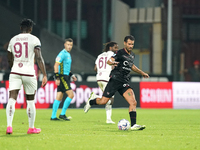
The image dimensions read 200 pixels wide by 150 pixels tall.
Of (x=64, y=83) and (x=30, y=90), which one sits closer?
(x=30, y=90)

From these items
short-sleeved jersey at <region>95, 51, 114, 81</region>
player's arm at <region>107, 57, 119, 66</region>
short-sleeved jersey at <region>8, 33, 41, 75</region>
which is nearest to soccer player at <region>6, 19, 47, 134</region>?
short-sleeved jersey at <region>8, 33, 41, 75</region>

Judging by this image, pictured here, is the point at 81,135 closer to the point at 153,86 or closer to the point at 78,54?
the point at 153,86

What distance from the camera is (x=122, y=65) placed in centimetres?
925

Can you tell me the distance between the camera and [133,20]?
1171 inches

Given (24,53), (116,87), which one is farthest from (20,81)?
(116,87)

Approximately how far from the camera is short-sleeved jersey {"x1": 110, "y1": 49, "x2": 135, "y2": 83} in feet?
30.0

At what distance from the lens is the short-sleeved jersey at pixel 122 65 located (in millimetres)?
9156

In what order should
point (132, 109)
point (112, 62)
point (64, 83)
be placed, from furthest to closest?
point (64, 83)
point (132, 109)
point (112, 62)

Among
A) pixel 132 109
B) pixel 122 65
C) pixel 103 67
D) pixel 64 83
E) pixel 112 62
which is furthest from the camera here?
pixel 64 83

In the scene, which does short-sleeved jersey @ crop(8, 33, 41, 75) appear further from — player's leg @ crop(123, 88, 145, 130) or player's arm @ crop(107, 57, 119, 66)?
player's leg @ crop(123, 88, 145, 130)

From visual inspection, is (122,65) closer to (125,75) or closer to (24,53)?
(125,75)

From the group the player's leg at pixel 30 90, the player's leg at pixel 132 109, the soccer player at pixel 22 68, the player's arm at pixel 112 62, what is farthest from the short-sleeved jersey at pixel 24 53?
the player's leg at pixel 132 109

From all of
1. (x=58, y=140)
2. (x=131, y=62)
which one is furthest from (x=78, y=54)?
(x=58, y=140)

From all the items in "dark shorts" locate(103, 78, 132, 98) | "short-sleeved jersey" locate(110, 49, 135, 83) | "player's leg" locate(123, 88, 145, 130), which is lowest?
"player's leg" locate(123, 88, 145, 130)
